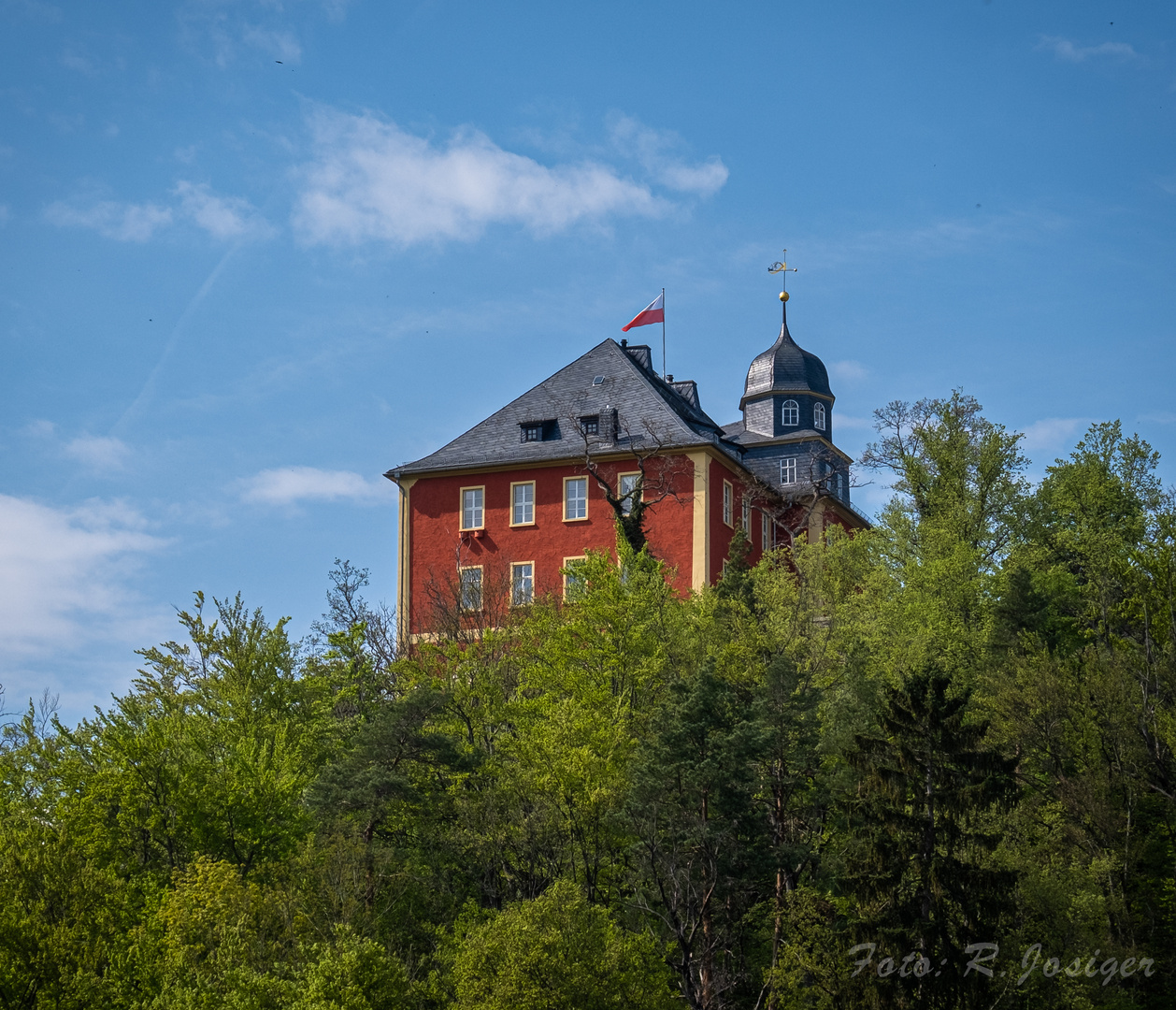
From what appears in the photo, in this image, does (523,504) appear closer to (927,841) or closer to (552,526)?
(552,526)

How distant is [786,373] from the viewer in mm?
63812

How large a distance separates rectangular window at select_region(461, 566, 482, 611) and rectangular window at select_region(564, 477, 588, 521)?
3.73 metres

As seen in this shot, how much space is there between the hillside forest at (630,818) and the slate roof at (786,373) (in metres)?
21.7

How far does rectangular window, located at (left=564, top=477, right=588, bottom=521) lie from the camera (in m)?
53.7

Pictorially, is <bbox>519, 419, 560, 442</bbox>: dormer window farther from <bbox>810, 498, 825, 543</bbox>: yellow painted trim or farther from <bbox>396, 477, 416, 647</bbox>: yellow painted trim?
<bbox>810, 498, 825, 543</bbox>: yellow painted trim

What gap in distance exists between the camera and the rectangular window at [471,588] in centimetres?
5131

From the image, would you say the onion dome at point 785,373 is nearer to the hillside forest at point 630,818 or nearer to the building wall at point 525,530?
the building wall at point 525,530

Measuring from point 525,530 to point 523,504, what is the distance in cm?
96

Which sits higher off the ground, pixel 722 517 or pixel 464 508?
pixel 464 508

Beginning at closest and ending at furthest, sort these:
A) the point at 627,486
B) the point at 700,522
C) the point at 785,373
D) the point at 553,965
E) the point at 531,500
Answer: the point at 553,965 → the point at 700,522 → the point at 627,486 → the point at 531,500 → the point at 785,373

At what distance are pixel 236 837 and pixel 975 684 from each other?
18209 mm

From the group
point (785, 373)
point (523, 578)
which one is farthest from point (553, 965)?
point (785, 373)

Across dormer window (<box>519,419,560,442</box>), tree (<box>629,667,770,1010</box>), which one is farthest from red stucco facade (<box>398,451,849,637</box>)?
tree (<box>629,667,770,1010</box>)

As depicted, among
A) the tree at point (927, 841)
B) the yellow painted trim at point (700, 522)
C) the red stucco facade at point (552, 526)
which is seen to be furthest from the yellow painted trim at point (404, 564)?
the tree at point (927, 841)
